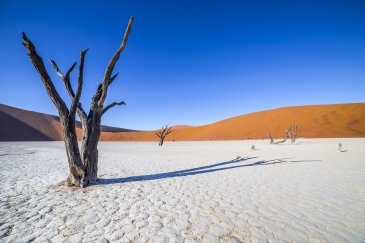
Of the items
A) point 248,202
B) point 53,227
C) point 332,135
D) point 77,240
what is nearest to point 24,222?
point 53,227

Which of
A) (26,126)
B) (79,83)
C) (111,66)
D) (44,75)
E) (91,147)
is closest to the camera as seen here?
(44,75)

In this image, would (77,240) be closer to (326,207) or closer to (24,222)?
(24,222)

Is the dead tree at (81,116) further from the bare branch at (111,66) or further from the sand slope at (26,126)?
the sand slope at (26,126)

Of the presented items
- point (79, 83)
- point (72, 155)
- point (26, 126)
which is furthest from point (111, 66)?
point (26, 126)

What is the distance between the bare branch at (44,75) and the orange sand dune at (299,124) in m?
50.7

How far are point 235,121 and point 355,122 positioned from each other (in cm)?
3260

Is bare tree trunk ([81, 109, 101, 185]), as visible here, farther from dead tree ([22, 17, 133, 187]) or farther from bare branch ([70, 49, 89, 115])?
bare branch ([70, 49, 89, 115])

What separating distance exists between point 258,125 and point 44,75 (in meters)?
61.8

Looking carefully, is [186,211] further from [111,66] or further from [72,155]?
[111,66]

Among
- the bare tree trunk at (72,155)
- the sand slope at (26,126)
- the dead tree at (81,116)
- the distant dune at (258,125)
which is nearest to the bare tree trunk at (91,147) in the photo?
the dead tree at (81,116)

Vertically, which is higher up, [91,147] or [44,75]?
A: [44,75]

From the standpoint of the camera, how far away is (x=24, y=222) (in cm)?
371

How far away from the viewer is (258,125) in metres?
61.2

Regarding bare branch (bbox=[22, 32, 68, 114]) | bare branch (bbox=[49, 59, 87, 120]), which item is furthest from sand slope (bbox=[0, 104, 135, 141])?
bare branch (bbox=[22, 32, 68, 114])
